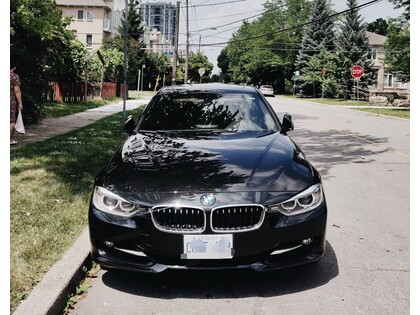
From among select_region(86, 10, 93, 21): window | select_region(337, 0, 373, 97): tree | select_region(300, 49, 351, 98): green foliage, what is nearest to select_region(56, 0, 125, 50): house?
select_region(86, 10, 93, 21): window

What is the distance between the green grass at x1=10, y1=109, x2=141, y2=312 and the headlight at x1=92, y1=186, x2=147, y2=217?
0.69 meters

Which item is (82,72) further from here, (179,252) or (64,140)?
(179,252)

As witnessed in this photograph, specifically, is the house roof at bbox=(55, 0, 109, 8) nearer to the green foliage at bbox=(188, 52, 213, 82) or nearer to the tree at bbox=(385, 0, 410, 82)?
Answer: the tree at bbox=(385, 0, 410, 82)

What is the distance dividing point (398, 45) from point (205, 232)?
30.4 metres

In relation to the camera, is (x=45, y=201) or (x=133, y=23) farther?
(x=133, y=23)

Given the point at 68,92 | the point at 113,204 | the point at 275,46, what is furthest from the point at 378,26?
the point at 113,204

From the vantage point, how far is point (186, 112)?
5129 millimetres

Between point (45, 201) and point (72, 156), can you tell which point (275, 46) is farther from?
point (45, 201)

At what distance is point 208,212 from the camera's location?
3178mm

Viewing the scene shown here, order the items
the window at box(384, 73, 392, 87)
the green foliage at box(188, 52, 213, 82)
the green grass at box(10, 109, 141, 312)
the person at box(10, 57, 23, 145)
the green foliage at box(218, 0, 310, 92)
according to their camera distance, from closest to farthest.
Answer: the green grass at box(10, 109, 141, 312), the person at box(10, 57, 23, 145), the window at box(384, 73, 392, 87), the green foliage at box(218, 0, 310, 92), the green foliage at box(188, 52, 213, 82)

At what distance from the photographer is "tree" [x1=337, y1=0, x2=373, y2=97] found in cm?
4875

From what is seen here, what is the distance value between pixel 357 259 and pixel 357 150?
733 centimetres

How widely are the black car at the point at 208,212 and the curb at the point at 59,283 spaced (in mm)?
263

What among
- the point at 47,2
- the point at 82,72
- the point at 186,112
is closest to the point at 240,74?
the point at 82,72
